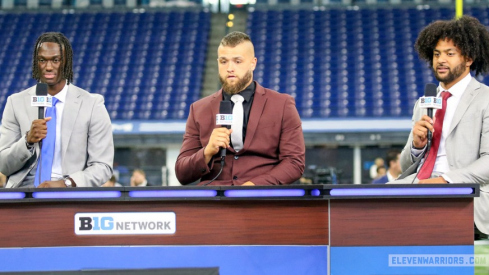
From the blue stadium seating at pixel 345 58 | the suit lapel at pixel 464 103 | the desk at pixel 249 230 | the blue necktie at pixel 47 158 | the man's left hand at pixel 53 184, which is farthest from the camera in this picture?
the blue stadium seating at pixel 345 58

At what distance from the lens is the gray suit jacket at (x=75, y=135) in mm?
3717

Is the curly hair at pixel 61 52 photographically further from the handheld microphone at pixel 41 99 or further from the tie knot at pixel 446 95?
the tie knot at pixel 446 95

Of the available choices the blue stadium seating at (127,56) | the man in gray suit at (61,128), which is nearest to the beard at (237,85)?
the man in gray suit at (61,128)

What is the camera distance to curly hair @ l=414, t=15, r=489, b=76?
361 cm

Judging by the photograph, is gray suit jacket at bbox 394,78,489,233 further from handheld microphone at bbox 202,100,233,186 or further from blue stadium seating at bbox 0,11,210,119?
blue stadium seating at bbox 0,11,210,119

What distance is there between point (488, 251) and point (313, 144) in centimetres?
985

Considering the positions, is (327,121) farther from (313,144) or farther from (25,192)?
(25,192)

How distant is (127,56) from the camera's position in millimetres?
15602

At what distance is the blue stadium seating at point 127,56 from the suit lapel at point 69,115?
374 inches

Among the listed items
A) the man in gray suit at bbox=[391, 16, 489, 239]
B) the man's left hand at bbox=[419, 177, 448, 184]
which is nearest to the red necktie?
the man in gray suit at bbox=[391, 16, 489, 239]

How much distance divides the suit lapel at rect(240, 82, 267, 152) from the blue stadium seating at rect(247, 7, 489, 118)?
9.47 meters

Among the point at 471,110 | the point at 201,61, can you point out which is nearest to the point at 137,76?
the point at 201,61

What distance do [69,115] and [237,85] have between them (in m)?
0.86

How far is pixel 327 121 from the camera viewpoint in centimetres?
1266
